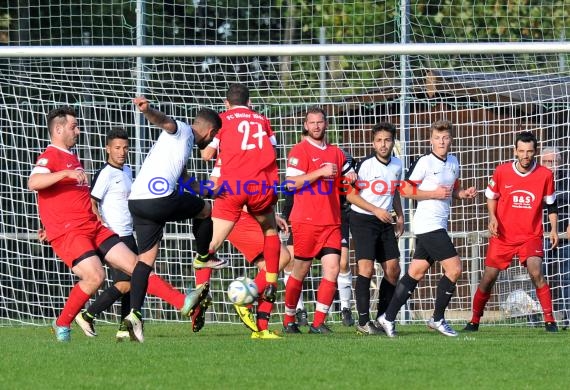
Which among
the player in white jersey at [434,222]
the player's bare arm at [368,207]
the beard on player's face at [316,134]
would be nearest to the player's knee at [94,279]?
the beard on player's face at [316,134]

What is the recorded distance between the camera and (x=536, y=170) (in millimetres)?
11523

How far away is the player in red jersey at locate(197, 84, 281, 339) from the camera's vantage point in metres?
9.32

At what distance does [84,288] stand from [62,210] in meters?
0.66

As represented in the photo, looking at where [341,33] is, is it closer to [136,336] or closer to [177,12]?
[177,12]

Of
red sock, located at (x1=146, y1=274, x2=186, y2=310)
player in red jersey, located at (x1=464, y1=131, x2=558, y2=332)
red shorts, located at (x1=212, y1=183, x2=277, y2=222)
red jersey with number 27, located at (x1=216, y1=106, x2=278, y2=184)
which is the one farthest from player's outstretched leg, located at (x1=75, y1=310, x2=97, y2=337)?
player in red jersey, located at (x1=464, y1=131, x2=558, y2=332)

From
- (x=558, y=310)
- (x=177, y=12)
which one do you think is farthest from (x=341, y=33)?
(x=558, y=310)

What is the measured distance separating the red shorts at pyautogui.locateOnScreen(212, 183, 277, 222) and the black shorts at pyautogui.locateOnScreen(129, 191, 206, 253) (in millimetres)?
367

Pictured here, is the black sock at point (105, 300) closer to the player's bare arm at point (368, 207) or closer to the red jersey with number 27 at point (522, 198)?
the player's bare arm at point (368, 207)

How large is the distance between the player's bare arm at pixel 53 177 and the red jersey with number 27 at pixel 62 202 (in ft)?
0.56

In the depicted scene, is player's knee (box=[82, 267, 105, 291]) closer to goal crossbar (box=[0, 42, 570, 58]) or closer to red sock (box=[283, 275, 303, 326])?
red sock (box=[283, 275, 303, 326])

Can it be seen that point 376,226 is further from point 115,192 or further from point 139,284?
point 139,284

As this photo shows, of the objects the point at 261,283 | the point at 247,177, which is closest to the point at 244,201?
the point at 247,177

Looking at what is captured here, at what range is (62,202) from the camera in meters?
9.11

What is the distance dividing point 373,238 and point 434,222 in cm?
75
